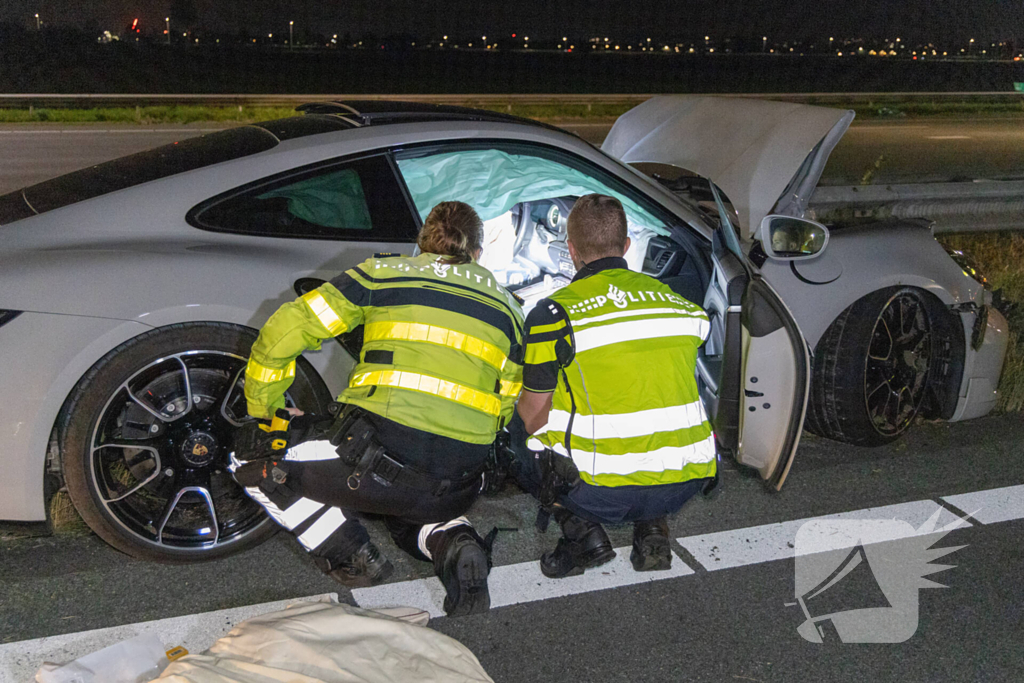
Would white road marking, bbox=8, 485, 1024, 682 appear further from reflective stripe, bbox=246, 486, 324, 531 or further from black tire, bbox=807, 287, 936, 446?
black tire, bbox=807, 287, 936, 446

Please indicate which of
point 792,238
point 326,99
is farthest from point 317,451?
point 326,99

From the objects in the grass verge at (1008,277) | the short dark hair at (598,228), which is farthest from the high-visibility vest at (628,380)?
the grass verge at (1008,277)

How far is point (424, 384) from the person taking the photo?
2686 millimetres

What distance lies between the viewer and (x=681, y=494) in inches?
115

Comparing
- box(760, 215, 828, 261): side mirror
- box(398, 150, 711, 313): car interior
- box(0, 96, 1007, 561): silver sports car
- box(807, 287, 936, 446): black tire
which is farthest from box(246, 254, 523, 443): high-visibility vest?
box(807, 287, 936, 446): black tire

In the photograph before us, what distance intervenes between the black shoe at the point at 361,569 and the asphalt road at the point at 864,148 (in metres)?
5.77

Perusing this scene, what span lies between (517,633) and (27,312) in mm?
1853

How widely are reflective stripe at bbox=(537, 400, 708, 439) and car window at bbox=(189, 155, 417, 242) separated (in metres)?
1.10

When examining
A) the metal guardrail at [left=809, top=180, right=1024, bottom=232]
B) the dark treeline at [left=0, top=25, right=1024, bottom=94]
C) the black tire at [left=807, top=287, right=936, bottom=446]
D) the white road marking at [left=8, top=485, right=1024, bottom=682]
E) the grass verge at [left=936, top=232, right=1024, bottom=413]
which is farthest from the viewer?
the dark treeline at [left=0, top=25, right=1024, bottom=94]

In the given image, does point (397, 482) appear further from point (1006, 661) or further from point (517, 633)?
point (1006, 661)

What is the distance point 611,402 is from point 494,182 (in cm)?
163

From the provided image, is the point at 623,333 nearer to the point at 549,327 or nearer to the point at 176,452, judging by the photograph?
the point at 549,327

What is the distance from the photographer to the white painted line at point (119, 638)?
2.51 m

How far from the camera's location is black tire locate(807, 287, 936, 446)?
4.01 m
